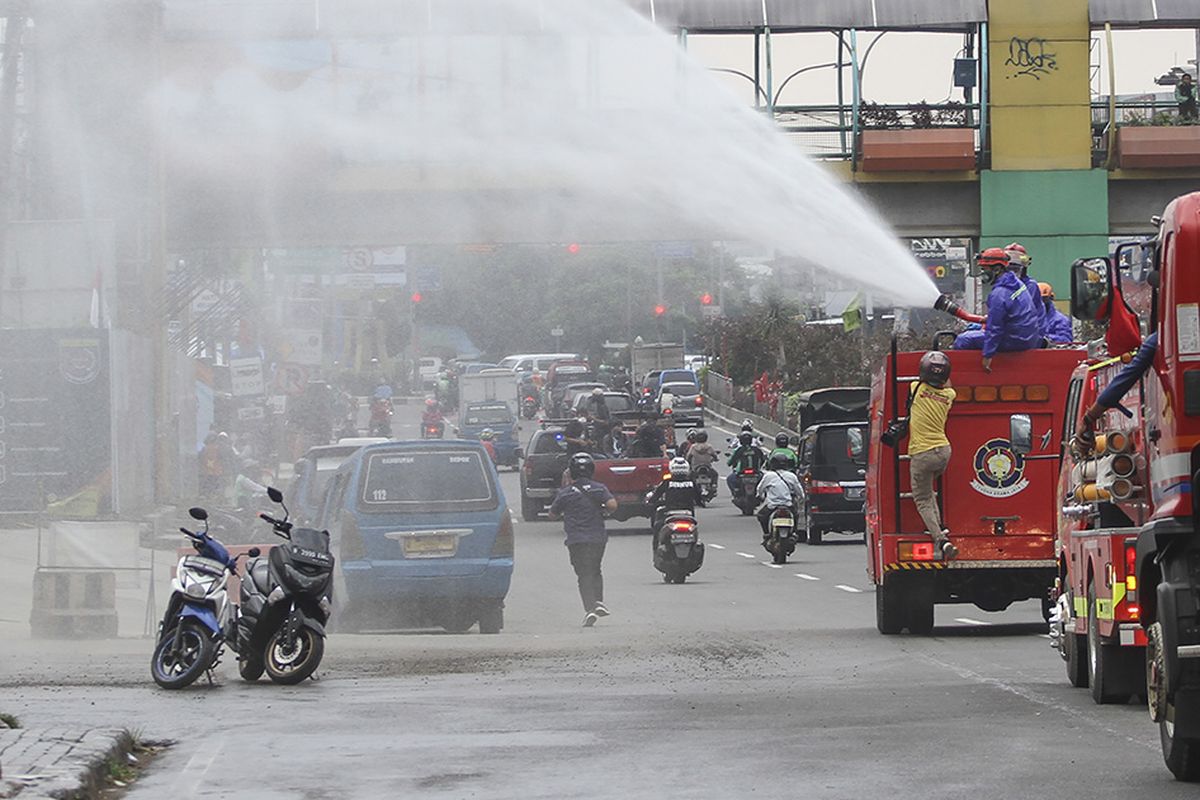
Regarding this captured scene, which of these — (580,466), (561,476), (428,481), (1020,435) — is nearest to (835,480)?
(561,476)

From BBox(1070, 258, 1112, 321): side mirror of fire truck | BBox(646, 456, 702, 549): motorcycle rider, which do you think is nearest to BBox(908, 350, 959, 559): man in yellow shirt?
BBox(1070, 258, 1112, 321): side mirror of fire truck

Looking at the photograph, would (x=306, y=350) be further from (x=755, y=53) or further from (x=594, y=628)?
(x=594, y=628)

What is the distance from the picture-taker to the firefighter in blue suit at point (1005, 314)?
1466cm

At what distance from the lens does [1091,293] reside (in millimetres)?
9148

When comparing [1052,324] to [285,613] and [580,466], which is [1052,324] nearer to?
[580,466]

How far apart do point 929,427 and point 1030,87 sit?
17750mm

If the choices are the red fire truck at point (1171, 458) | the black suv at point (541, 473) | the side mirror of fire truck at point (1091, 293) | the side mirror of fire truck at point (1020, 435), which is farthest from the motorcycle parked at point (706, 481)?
the red fire truck at point (1171, 458)

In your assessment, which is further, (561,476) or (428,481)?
(561,476)

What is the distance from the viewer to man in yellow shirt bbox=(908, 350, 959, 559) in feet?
49.7

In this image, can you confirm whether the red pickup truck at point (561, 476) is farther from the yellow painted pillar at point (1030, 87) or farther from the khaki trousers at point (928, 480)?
the khaki trousers at point (928, 480)

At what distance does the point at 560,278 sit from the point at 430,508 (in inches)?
2622

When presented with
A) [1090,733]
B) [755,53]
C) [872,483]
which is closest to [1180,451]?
[1090,733]

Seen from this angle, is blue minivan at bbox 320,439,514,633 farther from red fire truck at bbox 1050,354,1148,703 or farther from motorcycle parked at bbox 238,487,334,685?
red fire truck at bbox 1050,354,1148,703

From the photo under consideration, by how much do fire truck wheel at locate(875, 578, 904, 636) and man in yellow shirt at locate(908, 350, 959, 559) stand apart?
0.79m
